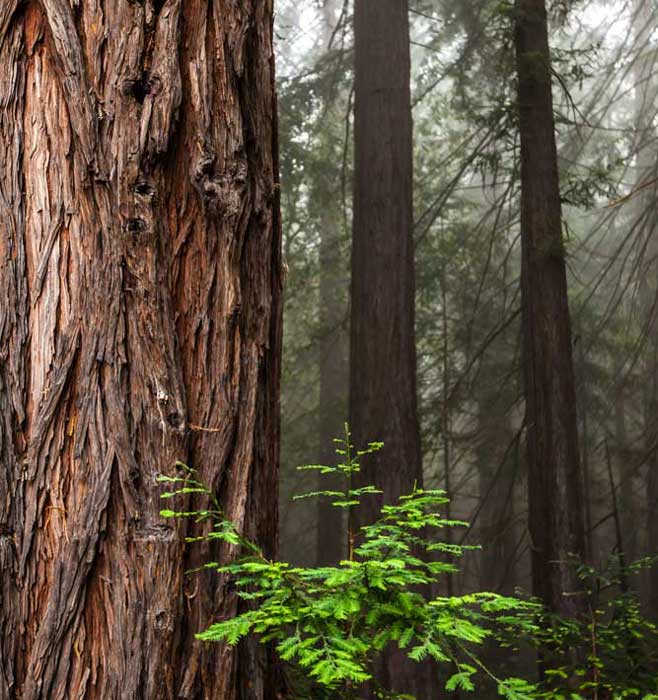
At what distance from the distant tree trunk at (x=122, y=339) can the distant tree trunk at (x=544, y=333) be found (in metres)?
5.71

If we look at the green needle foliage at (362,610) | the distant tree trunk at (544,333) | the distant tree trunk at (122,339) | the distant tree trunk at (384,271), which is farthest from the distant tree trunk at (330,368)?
the green needle foliage at (362,610)

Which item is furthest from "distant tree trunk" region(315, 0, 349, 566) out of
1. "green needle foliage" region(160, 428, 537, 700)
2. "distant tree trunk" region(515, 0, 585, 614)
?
"green needle foliage" region(160, 428, 537, 700)

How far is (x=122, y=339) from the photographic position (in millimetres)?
2268

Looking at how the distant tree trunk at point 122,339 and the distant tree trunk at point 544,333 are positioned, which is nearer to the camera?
the distant tree trunk at point 122,339

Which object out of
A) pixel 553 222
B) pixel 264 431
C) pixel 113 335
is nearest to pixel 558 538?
pixel 553 222

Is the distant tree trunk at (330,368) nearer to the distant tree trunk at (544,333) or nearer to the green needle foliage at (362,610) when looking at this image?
the distant tree trunk at (544,333)

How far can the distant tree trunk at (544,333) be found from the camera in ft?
25.2

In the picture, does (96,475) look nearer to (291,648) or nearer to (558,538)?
(291,648)

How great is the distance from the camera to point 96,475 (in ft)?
7.27

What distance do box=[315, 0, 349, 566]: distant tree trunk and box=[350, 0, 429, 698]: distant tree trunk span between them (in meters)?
5.62

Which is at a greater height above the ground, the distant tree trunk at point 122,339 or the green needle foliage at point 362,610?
the distant tree trunk at point 122,339

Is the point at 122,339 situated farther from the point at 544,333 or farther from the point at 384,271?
the point at 544,333

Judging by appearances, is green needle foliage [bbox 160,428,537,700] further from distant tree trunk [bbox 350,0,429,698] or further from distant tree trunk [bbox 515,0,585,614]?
distant tree trunk [bbox 515,0,585,614]

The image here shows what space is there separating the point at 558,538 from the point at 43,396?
6.21 metres
